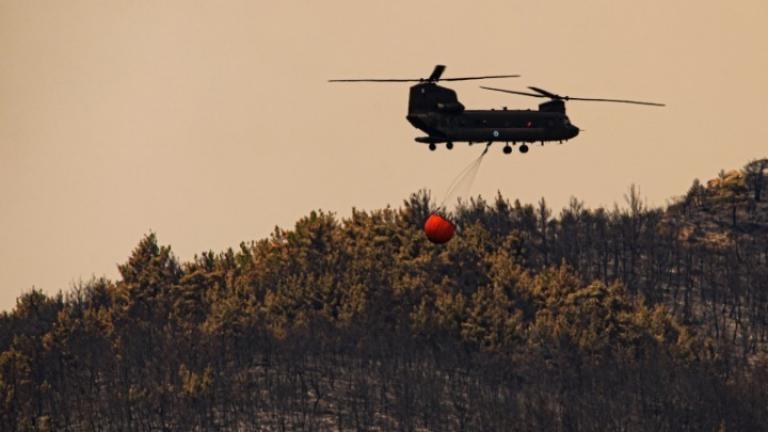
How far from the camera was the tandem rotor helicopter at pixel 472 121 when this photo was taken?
122 metres

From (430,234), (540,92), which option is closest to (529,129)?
(540,92)

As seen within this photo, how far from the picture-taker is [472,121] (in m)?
123

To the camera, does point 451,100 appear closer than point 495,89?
No

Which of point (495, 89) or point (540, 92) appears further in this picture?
point (540, 92)

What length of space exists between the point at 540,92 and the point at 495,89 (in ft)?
30.8

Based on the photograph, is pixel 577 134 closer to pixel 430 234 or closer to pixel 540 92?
pixel 540 92

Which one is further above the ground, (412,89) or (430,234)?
(412,89)

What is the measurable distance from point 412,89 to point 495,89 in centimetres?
900

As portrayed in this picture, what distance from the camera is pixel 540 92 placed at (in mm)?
125000

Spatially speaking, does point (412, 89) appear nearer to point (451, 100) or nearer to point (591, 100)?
point (451, 100)

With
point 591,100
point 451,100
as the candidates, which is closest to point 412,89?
point 451,100

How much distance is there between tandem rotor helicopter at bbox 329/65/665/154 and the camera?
4801 inches

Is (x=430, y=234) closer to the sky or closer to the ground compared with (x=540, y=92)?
closer to the ground

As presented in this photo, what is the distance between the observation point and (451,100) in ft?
405
